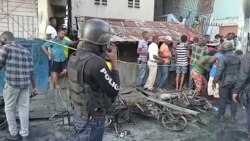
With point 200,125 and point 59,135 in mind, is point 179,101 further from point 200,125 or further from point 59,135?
point 59,135

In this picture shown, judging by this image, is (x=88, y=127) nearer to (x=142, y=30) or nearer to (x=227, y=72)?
(x=227, y=72)

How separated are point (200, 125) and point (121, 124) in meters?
1.76

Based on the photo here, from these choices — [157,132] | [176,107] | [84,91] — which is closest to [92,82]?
[84,91]

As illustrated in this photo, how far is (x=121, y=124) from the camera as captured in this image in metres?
6.58

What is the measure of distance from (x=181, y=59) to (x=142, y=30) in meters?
3.70

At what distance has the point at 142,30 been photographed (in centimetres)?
1309

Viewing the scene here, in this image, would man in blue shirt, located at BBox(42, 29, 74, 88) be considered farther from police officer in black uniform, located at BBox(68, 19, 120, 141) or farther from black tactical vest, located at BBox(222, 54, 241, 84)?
police officer in black uniform, located at BBox(68, 19, 120, 141)

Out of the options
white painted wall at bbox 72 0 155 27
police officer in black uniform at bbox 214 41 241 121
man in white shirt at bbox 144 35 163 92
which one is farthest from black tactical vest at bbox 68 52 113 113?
white painted wall at bbox 72 0 155 27

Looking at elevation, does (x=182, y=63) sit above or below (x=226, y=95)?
above

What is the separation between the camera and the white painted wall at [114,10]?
16.3 meters

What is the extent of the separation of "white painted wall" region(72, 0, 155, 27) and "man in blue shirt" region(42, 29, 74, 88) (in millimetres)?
7477

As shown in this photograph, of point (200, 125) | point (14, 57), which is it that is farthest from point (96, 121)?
point (200, 125)

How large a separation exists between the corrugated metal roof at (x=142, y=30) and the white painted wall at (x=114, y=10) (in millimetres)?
3137

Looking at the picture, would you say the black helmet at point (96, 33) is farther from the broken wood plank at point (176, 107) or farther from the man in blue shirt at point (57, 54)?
the man in blue shirt at point (57, 54)
